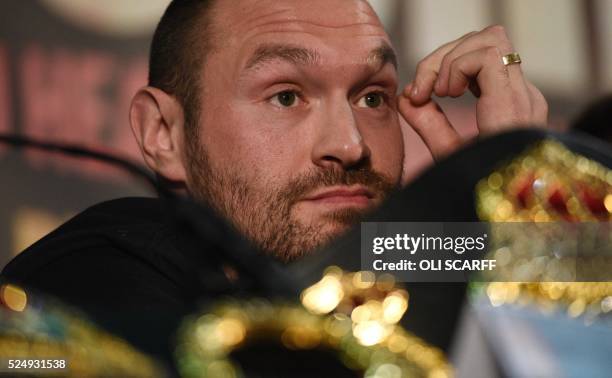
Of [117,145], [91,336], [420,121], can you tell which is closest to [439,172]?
[91,336]

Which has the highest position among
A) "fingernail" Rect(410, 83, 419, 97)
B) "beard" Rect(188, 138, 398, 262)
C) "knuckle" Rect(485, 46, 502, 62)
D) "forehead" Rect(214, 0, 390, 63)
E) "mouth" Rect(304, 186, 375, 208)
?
"forehead" Rect(214, 0, 390, 63)

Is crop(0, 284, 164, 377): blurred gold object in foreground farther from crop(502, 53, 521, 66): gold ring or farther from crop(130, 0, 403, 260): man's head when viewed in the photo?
crop(502, 53, 521, 66): gold ring

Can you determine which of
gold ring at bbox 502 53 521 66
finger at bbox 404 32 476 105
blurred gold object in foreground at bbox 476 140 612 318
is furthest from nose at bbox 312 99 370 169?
blurred gold object in foreground at bbox 476 140 612 318

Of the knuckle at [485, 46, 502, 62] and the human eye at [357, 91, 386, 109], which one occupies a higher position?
the knuckle at [485, 46, 502, 62]

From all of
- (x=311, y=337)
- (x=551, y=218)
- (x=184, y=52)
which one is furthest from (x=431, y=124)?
(x=311, y=337)

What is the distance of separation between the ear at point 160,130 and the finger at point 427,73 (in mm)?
352

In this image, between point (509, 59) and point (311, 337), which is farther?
point (509, 59)

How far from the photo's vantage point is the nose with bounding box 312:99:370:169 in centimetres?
113

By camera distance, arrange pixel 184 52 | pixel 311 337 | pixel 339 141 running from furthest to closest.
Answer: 1. pixel 184 52
2. pixel 339 141
3. pixel 311 337

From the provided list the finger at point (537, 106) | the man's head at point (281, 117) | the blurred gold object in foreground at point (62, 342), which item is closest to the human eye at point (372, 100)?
the man's head at point (281, 117)

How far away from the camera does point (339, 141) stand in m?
1.14

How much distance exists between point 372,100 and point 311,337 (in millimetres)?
745

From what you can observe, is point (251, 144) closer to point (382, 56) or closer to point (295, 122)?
point (295, 122)

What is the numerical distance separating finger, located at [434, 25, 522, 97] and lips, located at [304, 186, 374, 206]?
199 millimetres
